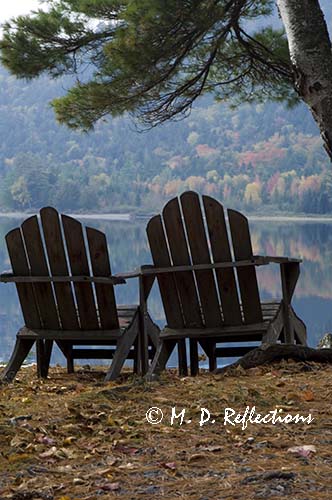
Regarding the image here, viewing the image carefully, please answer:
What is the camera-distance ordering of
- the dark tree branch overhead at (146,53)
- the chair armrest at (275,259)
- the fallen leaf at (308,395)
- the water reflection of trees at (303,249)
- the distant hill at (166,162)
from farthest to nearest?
the distant hill at (166,162) → the water reflection of trees at (303,249) → the dark tree branch overhead at (146,53) → the chair armrest at (275,259) → the fallen leaf at (308,395)

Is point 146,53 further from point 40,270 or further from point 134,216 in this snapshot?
point 134,216

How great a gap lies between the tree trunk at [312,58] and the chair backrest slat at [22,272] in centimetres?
154

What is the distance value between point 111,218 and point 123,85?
194ft

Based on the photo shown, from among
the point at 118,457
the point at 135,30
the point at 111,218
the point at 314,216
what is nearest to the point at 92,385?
the point at 118,457

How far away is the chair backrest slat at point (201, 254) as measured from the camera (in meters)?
3.98

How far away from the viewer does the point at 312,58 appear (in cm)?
400

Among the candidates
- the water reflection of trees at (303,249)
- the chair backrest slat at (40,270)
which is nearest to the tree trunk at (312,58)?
the chair backrest slat at (40,270)

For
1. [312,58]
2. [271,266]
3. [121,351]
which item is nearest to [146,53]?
[312,58]

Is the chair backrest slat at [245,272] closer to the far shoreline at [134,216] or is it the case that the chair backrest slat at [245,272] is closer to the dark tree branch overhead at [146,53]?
the dark tree branch overhead at [146,53]

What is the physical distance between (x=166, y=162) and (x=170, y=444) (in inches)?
2463

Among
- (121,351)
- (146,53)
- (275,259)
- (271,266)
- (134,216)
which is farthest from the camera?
(134,216)

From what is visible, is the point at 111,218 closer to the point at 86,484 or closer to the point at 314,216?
the point at 314,216

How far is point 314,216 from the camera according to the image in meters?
56.6

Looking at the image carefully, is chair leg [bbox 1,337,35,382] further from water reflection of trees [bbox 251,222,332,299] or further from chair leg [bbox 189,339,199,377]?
water reflection of trees [bbox 251,222,332,299]
